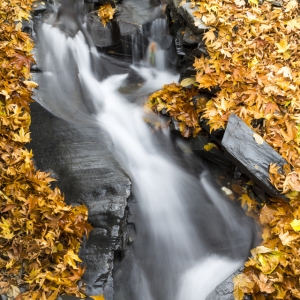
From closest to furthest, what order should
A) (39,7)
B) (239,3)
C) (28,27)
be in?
(28,27)
(239,3)
(39,7)

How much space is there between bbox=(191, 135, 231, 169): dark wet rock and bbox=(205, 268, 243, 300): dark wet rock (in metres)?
1.47

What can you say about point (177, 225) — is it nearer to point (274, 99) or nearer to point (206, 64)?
point (274, 99)

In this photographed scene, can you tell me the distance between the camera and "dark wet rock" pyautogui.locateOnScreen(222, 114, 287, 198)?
11.1 ft

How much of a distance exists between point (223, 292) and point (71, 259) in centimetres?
150

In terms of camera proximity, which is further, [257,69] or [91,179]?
[257,69]

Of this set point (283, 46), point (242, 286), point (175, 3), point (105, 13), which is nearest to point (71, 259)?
point (242, 286)

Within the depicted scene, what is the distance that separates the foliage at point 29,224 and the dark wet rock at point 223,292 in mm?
1258

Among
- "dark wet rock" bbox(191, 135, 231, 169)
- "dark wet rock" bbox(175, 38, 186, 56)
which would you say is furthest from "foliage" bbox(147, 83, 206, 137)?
"dark wet rock" bbox(175, 38, 186, 56)

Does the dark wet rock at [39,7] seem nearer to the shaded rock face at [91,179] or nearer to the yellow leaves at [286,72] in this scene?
the shaded rock face at [91,179]

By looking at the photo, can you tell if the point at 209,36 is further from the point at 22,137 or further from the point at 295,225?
the point at 22,137

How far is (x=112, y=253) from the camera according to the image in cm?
300

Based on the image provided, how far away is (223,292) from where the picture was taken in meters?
2.98

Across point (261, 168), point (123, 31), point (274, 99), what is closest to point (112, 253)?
point (261, 168)

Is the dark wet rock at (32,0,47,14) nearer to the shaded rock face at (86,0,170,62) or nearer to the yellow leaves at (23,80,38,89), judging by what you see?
the shaded rock face at (86,0,170,62)
